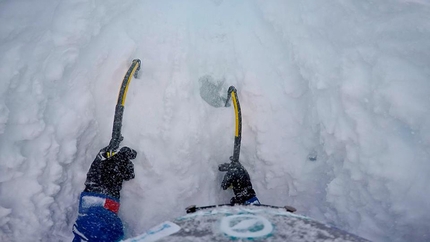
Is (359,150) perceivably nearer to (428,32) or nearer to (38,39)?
(428,32)

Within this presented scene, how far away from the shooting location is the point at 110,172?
2549mm

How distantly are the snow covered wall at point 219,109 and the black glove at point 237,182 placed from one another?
0.64 feet

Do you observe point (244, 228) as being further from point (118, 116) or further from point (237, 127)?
point (118, 116)

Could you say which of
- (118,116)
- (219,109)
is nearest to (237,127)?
(219,109)

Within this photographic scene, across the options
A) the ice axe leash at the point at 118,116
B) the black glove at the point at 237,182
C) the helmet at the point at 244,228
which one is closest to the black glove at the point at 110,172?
the ice axe leash at the point at 118,116

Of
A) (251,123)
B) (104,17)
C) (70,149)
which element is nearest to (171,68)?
(104,17)

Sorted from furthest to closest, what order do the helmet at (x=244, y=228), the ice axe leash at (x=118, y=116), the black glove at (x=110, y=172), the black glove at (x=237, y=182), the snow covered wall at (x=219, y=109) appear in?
the black glove at (x=237, y=182) → the ice axe leash at (x=118, y=116) → the black glove at (x=110, y=172) → the snow covered wall at (x=219, y=109) → the helmet at (x=244, y=228)

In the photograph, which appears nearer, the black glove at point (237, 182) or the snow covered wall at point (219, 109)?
the snow covered wall at point (219, 109)

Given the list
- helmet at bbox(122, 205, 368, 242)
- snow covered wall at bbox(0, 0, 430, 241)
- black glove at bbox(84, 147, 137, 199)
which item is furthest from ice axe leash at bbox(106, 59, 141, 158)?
helmet at bbox(122, 205, 368, 242)

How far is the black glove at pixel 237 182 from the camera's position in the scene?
2.77 metres

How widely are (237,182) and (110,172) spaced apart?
1.21m

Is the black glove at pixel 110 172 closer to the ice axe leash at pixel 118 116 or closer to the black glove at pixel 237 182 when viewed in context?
the ice axe leash at pixel 118 116

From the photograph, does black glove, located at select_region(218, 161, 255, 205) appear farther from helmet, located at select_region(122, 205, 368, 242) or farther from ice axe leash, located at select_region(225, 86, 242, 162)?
helmet, located at select_region(122, 205, 368, 242)

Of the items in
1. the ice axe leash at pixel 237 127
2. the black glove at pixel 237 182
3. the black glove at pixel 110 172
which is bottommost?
the black glove at pixel 237 182
